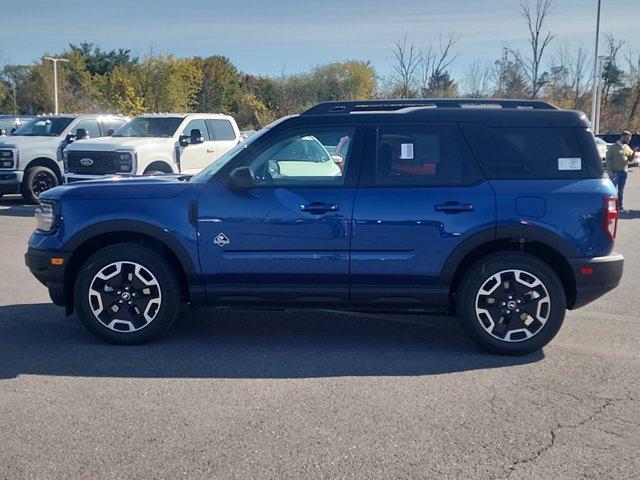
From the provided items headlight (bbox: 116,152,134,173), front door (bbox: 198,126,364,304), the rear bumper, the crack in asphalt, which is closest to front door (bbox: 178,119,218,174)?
headlight (bbox: 116,152,134,173)

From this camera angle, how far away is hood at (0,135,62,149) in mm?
15358

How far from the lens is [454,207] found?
5.48 meters

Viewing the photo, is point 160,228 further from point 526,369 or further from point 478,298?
point 526,369

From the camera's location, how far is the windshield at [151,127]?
47.8 ft

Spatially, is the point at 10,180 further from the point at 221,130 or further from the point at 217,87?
the point at 217,87

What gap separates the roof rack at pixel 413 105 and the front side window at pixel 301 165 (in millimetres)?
217

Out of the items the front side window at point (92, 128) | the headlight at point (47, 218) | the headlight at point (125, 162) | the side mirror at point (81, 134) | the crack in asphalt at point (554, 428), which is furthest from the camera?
the front side window at point (92, 128)

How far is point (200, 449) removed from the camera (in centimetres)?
392

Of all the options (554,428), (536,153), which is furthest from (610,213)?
(554,428)

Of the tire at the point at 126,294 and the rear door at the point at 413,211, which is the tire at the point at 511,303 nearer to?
the rear door at the point at 413,211

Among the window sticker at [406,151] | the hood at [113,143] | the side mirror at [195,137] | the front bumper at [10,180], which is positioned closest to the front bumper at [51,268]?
the window sticker at [406,151]

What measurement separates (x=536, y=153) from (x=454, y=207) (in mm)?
802

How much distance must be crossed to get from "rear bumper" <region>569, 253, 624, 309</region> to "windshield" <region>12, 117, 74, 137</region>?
13.6 meters

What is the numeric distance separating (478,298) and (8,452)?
345 cm
